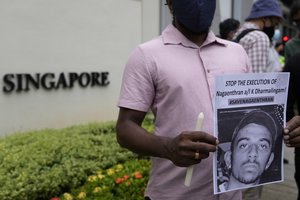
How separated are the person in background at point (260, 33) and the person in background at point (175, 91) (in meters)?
2.19

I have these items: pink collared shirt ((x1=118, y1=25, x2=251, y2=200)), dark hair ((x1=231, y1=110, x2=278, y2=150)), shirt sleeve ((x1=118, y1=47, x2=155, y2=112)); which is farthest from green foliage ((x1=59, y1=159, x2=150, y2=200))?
dark hair ((x1=231, y1=110, x2=278, y2=150))

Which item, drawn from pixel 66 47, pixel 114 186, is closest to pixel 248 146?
pixel 114 186

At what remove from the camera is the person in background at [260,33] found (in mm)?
3930

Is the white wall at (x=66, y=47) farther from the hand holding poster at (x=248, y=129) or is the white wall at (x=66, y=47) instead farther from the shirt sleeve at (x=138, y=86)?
the hand holding poster at (x=248, y=129)

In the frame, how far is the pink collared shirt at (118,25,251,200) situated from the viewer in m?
1.72

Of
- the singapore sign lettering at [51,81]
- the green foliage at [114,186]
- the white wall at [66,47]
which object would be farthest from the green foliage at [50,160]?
the singapore sign lettering at [51,81]

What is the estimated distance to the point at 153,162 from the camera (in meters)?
1.90

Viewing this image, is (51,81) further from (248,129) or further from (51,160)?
(248,129)

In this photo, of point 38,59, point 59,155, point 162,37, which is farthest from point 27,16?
point 162,37

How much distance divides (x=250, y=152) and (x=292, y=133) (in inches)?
7.9

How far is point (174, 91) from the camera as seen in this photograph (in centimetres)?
172

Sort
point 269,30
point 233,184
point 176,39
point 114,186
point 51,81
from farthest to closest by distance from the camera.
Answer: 1. point 51,81
2. point 269,30
3. point 114,186
4. point 176,39
5. point 233,184

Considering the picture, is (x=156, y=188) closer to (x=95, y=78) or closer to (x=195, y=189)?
(x=195, y=189)

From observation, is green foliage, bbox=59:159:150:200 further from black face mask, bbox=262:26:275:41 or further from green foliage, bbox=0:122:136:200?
black face mask, bbox=262:26:275:41
